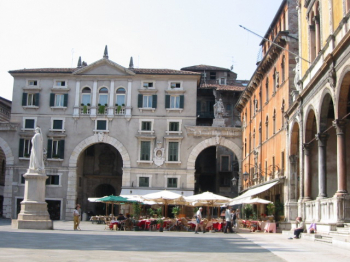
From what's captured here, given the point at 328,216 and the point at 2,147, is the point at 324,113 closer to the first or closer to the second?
the point at 328,216

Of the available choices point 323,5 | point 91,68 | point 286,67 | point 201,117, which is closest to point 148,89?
point 91,68

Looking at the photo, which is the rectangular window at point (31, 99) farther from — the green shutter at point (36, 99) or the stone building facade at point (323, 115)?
the stone building facade at point (323, 115)

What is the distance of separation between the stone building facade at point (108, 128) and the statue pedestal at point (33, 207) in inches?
908

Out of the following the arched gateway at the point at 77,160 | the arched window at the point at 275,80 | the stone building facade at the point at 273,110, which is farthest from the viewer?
the arched gateway at the point at 77,160

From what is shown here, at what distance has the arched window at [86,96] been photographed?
53.9 meters

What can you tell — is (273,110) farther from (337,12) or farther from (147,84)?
(147,84)

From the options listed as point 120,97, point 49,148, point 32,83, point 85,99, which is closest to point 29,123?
point 49,148

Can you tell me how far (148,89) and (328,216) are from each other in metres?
34.4

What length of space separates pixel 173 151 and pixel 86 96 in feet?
34.7

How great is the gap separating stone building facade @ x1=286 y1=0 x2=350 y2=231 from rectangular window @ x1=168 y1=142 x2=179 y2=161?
22.6 m

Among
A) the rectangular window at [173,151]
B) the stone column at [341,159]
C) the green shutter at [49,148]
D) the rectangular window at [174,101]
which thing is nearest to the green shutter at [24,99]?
the green shutter at [49,148]

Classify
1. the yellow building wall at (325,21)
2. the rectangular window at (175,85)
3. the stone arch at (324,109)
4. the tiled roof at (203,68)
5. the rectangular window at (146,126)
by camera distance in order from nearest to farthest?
1. the yellow building wall at (325,21)
2. the stone arch at (324,109)
3. the rectangular window at (146,126)
4. the rectangular window at (175,85)
5. the tiled roof at (203,68)

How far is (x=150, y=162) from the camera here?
52562 mm

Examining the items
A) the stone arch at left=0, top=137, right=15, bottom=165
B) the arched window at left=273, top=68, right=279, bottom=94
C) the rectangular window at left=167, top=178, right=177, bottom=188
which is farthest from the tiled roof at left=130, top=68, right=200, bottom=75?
the arched window at left=273, top=68, right=279, bottom=94
